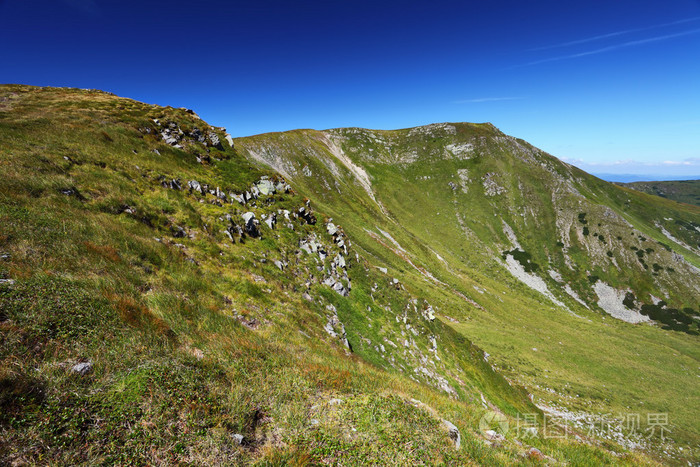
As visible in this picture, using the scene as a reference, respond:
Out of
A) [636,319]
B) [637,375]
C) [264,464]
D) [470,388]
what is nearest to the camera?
[264,464]

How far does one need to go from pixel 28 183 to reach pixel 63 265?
25.1 ft

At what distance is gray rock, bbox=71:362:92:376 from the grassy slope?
37.3 m

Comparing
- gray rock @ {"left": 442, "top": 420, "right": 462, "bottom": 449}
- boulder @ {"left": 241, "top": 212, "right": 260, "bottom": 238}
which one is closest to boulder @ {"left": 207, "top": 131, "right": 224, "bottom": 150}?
boulder @ {"left": 241, "top": 212, "right": 260, "bottom": 238}

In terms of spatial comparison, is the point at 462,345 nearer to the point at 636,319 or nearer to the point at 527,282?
the point at 527,282

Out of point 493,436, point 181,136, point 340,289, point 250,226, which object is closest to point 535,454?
point 493,436

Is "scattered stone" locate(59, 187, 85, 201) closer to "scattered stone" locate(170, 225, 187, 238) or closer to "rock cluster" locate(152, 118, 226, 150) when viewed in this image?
"scattered stone" locate(170, 225, 187, 238)

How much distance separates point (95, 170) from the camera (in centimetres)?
1631

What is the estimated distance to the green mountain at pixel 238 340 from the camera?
5.00 m

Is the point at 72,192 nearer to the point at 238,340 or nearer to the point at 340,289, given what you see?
the point at 238,340

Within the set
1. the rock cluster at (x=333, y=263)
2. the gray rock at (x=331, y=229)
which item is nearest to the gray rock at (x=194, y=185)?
the rock cluster at (x=333, y=263)

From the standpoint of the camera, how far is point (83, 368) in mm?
5133

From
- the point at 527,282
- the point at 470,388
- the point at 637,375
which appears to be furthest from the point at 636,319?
the point at 470,388

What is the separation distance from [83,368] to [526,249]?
119 m

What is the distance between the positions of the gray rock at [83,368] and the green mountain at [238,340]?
0.12 ft
